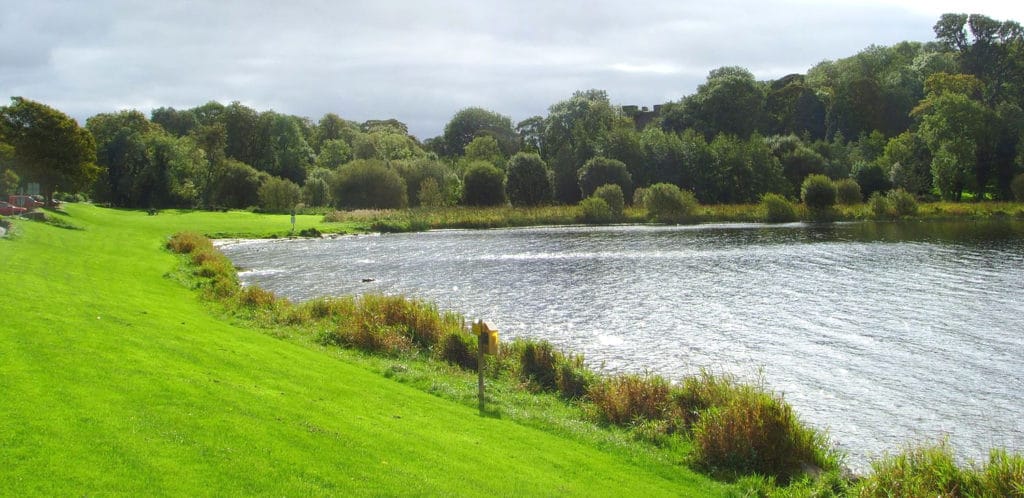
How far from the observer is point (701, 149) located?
121500 mm

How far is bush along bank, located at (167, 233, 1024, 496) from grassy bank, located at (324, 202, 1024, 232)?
6593 centimetres

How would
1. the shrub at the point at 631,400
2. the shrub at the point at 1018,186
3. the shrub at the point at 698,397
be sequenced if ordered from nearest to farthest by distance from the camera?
the shrub at the point at 698,397, the shrub at the point at 631,400, the shrub at the point at 1018,186

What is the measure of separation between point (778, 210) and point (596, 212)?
84.6 ft

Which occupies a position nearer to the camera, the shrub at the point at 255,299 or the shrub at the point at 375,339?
the shrub at the point at 375,339

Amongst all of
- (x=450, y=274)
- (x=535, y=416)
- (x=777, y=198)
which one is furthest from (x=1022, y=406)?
(x=777, y=198)

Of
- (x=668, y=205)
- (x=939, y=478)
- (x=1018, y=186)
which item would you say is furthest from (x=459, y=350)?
(x=1018, y=186)

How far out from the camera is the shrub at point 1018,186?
93750 millimetres

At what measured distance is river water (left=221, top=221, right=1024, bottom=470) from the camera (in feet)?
68.7

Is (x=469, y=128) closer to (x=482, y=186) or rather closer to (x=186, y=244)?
(x=482, y=186)

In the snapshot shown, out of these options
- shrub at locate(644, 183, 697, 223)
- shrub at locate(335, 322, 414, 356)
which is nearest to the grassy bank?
shrub at locate(644, 183, 697, 223)

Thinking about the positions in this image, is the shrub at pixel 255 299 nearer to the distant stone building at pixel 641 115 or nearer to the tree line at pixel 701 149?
the tree line at pixel 701 149

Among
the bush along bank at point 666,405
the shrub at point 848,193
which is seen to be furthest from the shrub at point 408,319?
the shrub at point 848,193

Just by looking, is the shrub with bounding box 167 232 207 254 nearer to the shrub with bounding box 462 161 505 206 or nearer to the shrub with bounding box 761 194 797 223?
the shrub with bounding box 462 161 505 206

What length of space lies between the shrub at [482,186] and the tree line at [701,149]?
0.19 m
